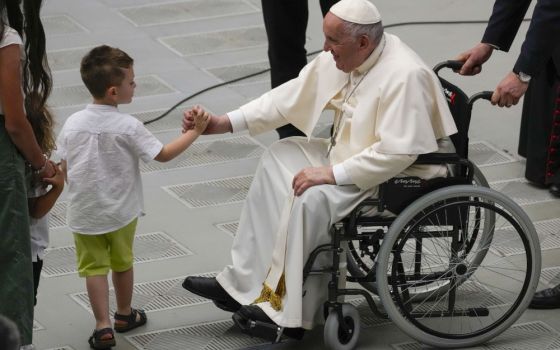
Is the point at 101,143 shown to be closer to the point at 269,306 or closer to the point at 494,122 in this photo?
the point at 269,306

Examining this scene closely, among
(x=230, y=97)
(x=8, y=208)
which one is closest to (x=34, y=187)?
(x=8, y=208)

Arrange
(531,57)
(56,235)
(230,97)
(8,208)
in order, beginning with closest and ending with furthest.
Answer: (8,208) → (531,57) → (56,235) → (230,97)

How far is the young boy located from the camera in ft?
14.4

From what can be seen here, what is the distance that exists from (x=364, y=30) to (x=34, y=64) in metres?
1.22

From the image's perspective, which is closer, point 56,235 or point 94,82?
point 94,82

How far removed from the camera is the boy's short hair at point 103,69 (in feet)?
14.4

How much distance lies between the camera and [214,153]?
662 cm

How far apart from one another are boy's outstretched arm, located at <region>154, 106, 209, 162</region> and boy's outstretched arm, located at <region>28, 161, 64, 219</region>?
0.41m

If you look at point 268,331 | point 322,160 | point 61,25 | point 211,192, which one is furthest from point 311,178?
point 61,25

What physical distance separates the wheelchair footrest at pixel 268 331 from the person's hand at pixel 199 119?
0.74m

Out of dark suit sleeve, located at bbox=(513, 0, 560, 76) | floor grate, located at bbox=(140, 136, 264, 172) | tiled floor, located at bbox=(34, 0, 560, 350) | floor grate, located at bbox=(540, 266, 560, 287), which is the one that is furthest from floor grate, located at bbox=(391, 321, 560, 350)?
floor grate, located at bbox=(140, 136, 264, 172)

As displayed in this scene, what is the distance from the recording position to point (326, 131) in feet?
22.1

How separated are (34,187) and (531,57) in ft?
6.28

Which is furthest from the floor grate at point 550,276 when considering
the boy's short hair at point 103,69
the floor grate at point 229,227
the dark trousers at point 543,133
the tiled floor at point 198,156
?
the boy's short hair at point 103,69
